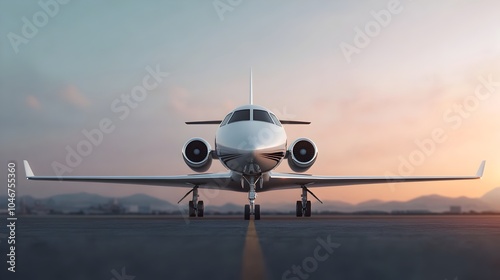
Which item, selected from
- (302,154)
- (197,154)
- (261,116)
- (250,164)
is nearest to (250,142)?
(250,164)

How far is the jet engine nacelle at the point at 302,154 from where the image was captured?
19377 millimetres

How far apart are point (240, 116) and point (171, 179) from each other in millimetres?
7420

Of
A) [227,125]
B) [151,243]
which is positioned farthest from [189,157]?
[151,243]

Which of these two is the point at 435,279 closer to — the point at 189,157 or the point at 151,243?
the point at 151,243

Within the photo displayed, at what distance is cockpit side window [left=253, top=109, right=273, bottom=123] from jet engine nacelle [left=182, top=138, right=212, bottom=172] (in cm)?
315

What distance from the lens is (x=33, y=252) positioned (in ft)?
21.0

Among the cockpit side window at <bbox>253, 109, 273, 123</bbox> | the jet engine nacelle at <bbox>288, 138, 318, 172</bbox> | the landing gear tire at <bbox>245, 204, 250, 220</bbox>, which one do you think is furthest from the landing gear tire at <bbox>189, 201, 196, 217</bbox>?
the cockpit side window at <bbox>253, 109, 273, 123</bbox>

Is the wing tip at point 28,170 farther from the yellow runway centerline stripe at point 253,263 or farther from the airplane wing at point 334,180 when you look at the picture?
the yellow runway centerline stripe at point 253,263

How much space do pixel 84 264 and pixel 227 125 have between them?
39.1 feet

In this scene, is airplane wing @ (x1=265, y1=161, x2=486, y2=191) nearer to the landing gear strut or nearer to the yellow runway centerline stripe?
the landing gear strut

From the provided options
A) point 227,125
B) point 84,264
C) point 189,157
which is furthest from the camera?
point 189,157

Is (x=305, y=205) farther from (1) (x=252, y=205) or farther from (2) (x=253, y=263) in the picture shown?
(2) (x=253, y=263)

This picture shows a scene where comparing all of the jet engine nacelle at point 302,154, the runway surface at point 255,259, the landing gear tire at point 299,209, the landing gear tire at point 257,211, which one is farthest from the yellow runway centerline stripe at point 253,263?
the landing gear tire at point 299,209

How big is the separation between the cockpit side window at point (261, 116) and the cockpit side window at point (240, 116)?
8.4 inches
